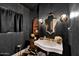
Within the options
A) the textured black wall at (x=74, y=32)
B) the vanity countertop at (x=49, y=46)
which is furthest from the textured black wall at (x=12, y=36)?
the textured black wall at (x=74, y=32)

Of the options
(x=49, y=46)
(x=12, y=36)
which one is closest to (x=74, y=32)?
(x=49, y=46)

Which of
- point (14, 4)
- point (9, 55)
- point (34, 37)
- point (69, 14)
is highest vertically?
point (14, 4)

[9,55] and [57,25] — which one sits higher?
[57,25]

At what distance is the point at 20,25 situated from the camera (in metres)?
1.77

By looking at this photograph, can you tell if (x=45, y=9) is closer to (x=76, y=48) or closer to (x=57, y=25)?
(x=57, y=25)

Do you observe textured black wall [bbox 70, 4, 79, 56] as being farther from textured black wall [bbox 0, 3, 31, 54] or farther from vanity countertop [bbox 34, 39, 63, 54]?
textured black wall [bbox 0, 3, 31, 54]

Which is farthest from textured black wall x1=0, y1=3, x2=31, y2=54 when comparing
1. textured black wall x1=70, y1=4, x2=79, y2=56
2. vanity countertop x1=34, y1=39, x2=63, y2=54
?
textured black wall x1=70, y1=4, x2=79, y2=56

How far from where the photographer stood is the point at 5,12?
1730 mm

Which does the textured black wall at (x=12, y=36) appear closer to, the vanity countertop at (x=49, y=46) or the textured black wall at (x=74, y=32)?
the vanity countertop at (x=49, y=46)

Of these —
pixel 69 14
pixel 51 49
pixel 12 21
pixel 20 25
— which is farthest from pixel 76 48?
pixel 12 21

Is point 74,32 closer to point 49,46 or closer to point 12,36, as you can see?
point 49,46

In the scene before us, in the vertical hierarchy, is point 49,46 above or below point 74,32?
below

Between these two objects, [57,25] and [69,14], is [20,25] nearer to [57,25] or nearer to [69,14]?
[57,25]

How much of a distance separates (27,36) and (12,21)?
0.27 metres
